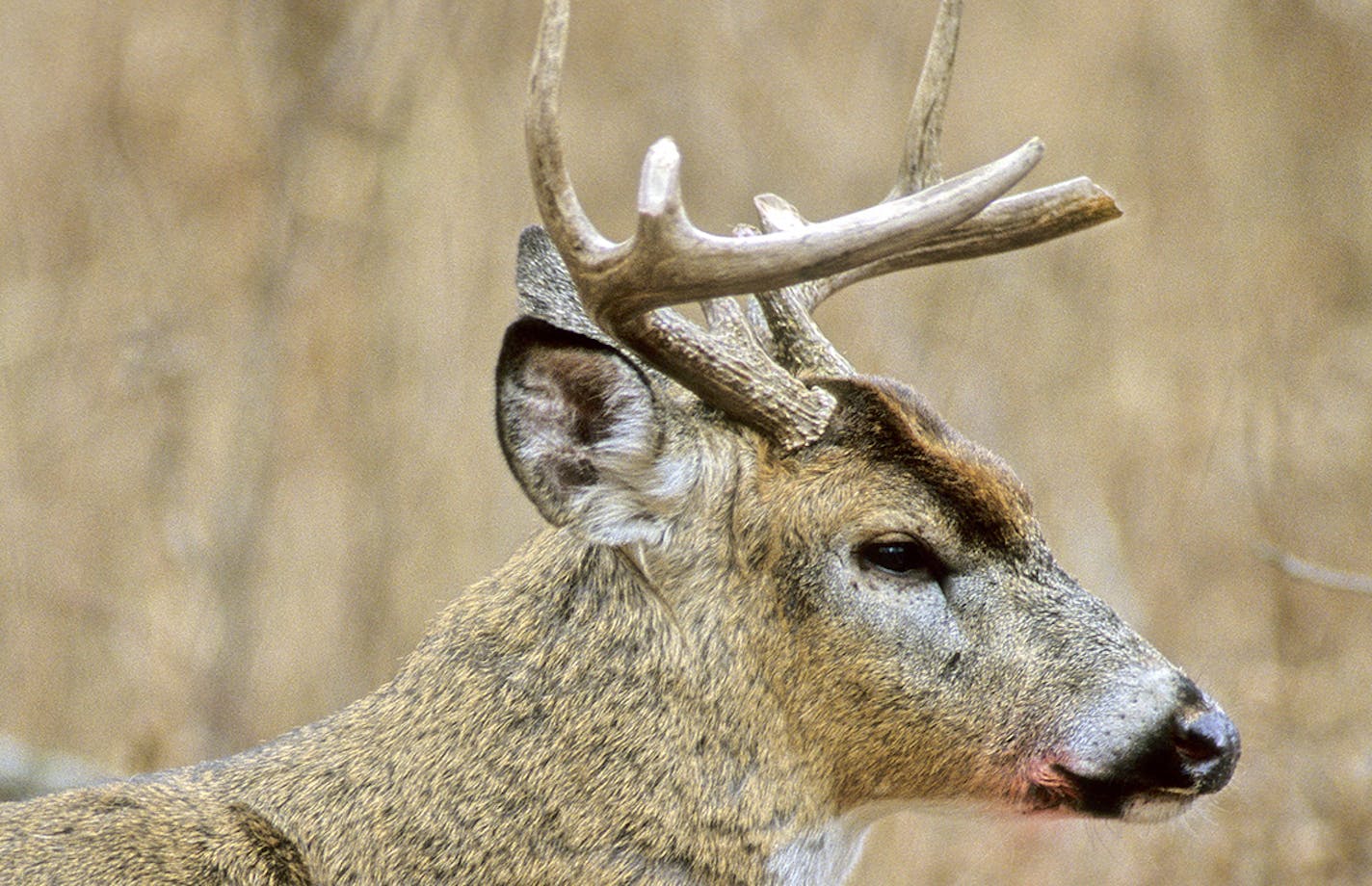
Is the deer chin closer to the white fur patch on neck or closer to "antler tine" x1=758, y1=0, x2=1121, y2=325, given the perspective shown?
the white fur patch on neck

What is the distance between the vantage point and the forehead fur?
441 cm

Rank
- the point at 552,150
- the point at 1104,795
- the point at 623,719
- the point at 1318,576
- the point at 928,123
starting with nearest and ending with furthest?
the point at 552,150, the point at 623,719, the point at 1104,795, the point at 928,123, the point at 1318,576

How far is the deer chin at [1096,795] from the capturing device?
4262 millimetres

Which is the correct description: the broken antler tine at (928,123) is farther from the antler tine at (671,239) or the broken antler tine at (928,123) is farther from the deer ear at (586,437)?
the deer ear at (586,437)

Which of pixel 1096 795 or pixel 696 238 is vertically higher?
pixel 696 238

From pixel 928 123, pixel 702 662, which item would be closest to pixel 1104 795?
pixel 702 662

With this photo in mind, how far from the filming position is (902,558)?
172 inches

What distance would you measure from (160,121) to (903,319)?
17.5 feet

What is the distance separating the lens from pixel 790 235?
3.95 metres

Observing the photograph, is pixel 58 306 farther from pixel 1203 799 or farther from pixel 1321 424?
pixel 1203 799

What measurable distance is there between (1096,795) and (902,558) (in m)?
0.68

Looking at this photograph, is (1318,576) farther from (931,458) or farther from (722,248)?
(722,248)

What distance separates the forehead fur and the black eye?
0.10 metres

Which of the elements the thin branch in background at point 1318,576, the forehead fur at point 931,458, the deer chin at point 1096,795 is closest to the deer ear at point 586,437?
the forehead fur at point 931,458
